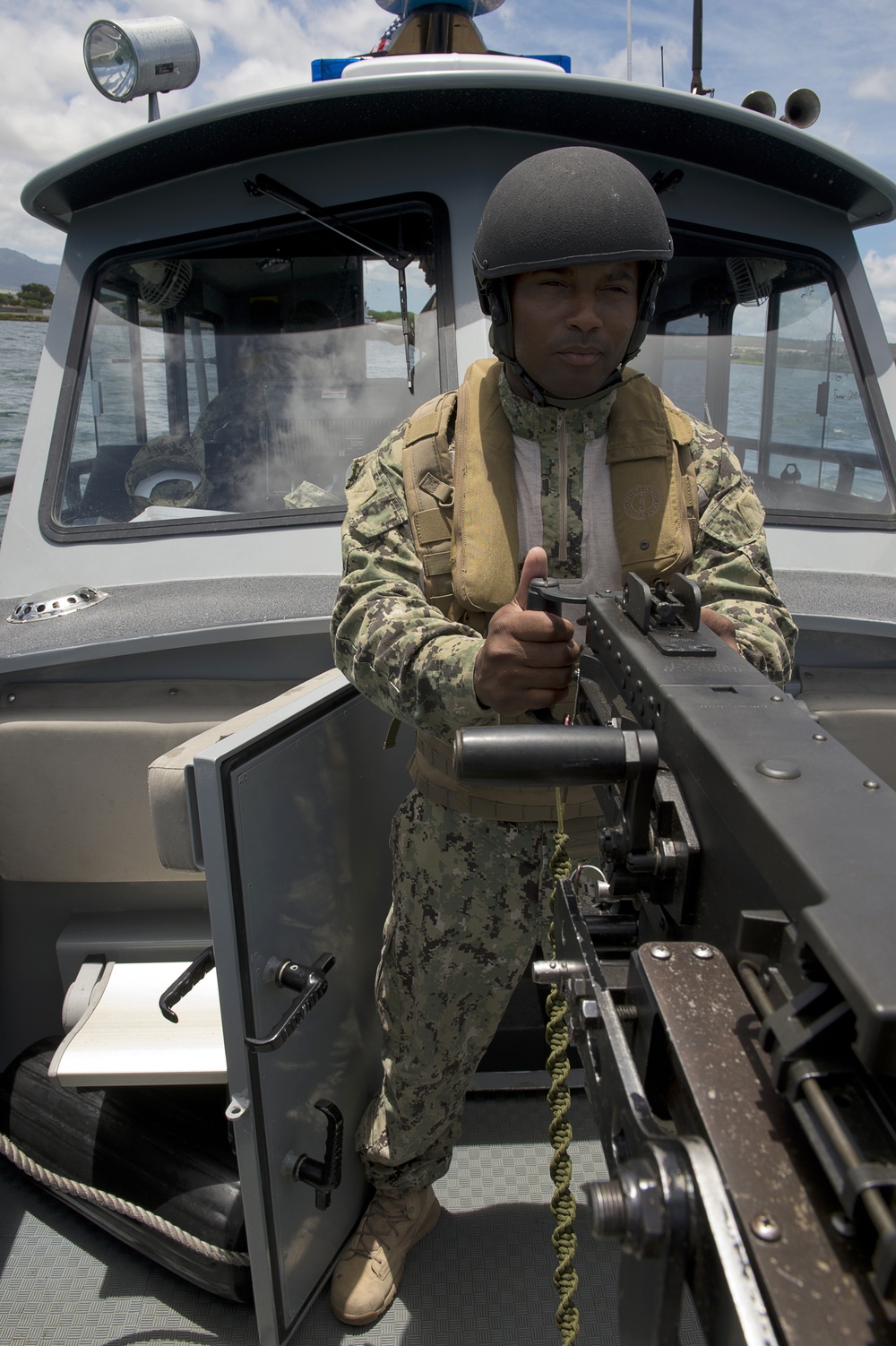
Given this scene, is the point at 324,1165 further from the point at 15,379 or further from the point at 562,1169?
the point at 15,379

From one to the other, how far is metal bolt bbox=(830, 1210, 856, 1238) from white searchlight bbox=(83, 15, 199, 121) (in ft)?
9.63

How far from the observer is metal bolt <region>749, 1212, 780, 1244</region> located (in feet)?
1.69

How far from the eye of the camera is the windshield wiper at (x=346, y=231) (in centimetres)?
237

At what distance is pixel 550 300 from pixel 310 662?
0.94 meters

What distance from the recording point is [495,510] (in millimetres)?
1572

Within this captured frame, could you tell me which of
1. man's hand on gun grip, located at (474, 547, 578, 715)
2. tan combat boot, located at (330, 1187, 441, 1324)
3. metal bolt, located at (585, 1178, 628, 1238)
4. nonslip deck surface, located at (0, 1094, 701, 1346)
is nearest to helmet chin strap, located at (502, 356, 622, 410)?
man's hand on gun grip, located at (474, 547, 578, 715)

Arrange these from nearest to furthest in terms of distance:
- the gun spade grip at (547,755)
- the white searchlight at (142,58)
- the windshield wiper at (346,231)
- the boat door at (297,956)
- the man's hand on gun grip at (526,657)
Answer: the gun spade grip at (547,755) → the man's hand on gun grip at (526,657) → the boat door at (297,956) → the windshield wiper at (346,231) → the white searchlight at (142,58)

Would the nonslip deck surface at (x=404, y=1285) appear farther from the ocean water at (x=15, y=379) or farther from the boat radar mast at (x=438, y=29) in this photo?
the boat radar mast at (x=438, y=29)

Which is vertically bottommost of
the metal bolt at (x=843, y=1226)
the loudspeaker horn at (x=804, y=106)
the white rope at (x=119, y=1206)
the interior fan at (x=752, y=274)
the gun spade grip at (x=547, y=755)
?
the white rope at (x=119, y=1206)

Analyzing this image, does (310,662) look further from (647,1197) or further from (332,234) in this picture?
(647,1197)

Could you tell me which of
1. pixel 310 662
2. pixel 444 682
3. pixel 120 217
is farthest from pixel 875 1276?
pixel 120 217

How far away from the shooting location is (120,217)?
2.54m

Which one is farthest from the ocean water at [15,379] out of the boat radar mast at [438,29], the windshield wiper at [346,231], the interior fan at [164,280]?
the boat radar mast at [438,29]

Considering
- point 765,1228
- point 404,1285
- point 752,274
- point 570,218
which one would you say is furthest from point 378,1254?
point 752,274
